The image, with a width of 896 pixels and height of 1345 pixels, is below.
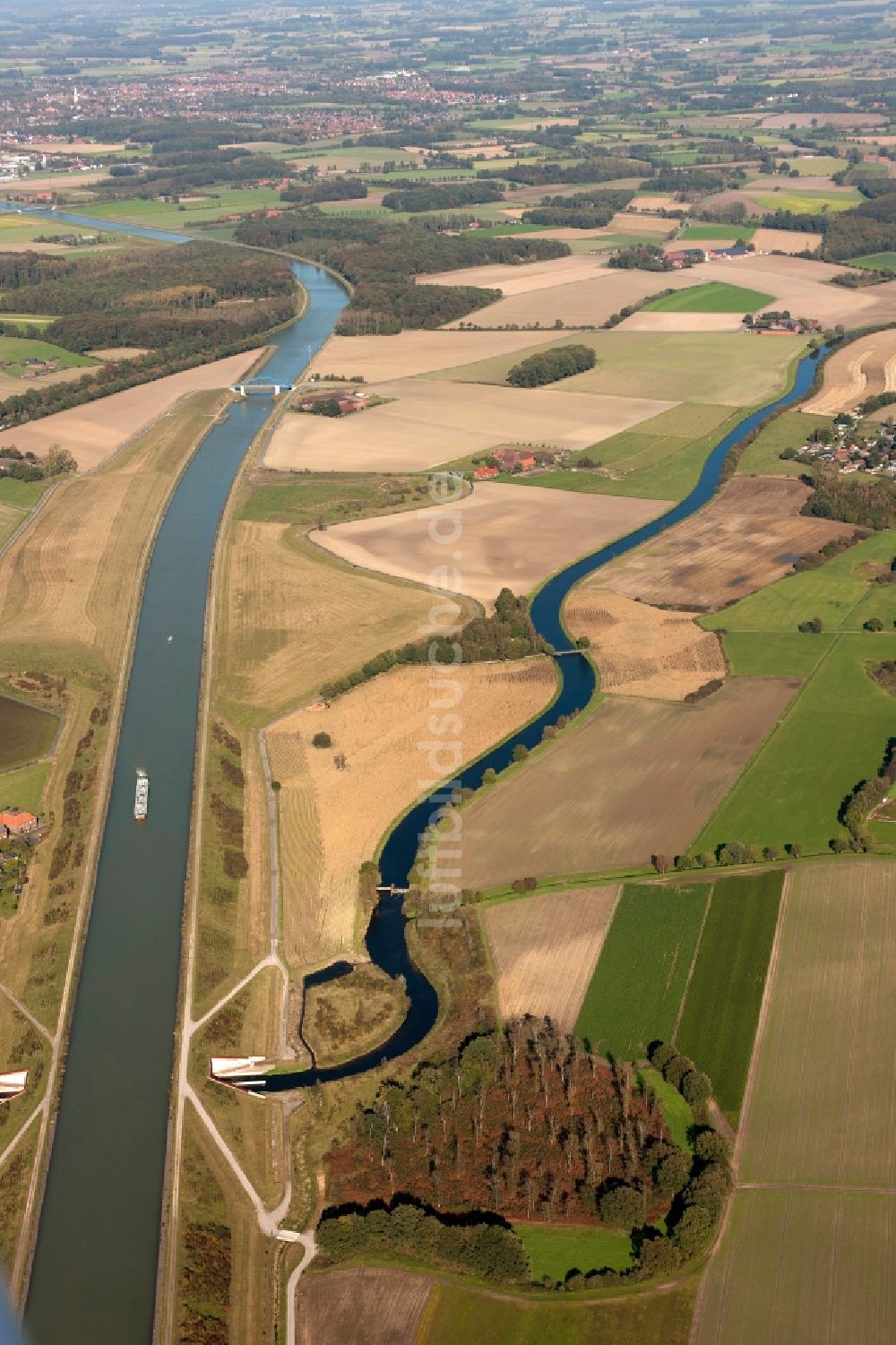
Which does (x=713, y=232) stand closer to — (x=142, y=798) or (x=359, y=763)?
(x=359, y=763)

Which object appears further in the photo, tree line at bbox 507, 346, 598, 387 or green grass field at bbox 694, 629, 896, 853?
tree line at bbox 507, 346, 598, 387

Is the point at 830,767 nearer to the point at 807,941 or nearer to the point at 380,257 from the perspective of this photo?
the point at 807,941

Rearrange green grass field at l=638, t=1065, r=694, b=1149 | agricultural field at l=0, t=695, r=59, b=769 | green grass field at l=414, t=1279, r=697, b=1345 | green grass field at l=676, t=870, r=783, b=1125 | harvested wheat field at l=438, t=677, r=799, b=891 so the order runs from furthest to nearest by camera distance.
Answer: agricultural field at l=0, t=695, r=59, b=769 → harvested wheat field at l=438, t=677, r=799, b=891 → green grass field at l=676, t=870, r=783, b=1125 → green grass field at l=638, t=1065, r=694, b=1149 → green grass field at l=414, t=1279, r=697, b=1345

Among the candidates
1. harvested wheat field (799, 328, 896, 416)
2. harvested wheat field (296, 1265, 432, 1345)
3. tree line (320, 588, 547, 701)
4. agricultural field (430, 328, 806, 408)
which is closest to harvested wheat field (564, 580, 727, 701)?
tree line (320, 588, 547, 701)

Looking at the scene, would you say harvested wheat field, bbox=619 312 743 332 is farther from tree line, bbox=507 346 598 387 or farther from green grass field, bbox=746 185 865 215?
green grass field, bbox=746 185 865 215

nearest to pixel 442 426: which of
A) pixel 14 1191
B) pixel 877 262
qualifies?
pixel 14 1191
